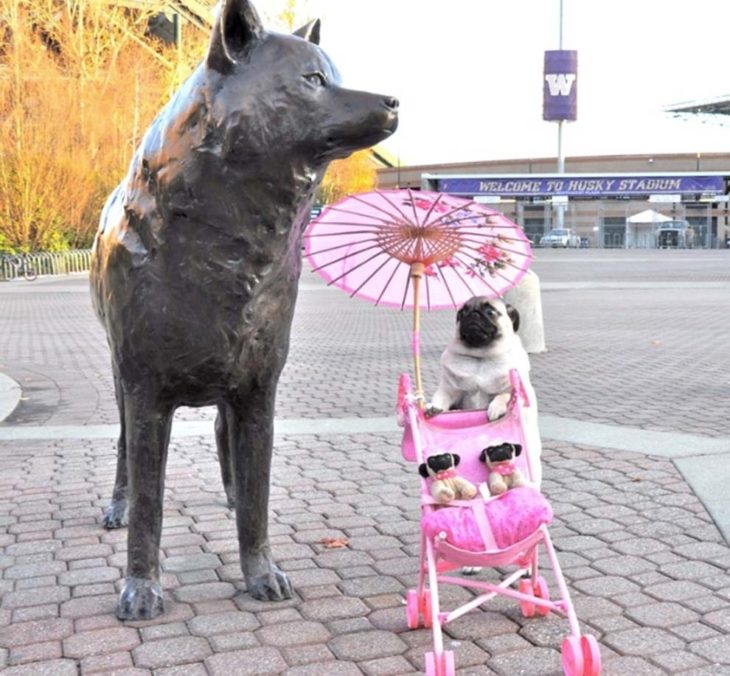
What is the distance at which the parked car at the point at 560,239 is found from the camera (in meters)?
54.0

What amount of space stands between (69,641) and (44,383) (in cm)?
699

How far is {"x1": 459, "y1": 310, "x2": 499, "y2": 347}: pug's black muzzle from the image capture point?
3.87 meters

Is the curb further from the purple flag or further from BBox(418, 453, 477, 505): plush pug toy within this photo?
the purple flag

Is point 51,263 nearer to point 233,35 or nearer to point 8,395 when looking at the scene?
point 8,395

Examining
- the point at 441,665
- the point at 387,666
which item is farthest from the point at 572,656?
the point at 387,666

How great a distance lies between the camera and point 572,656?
302 cm

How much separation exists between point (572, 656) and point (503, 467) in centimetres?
76

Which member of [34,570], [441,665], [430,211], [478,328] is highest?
[430,211]

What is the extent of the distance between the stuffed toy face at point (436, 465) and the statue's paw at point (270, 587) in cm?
94

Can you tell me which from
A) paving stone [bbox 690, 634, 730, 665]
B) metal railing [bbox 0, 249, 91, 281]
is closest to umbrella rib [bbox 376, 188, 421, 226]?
paving stone [bbox 690, 634, 730, 665]

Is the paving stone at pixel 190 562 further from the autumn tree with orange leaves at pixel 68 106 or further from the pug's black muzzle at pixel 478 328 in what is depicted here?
the autumn tree with orange leaves at pixel 68 106

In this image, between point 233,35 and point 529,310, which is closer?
point 233,35

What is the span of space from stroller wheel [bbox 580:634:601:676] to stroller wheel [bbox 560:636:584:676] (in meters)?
0.02

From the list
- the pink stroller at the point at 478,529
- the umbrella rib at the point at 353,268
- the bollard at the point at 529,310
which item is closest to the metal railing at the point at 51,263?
the bollard at the point at 529,310
